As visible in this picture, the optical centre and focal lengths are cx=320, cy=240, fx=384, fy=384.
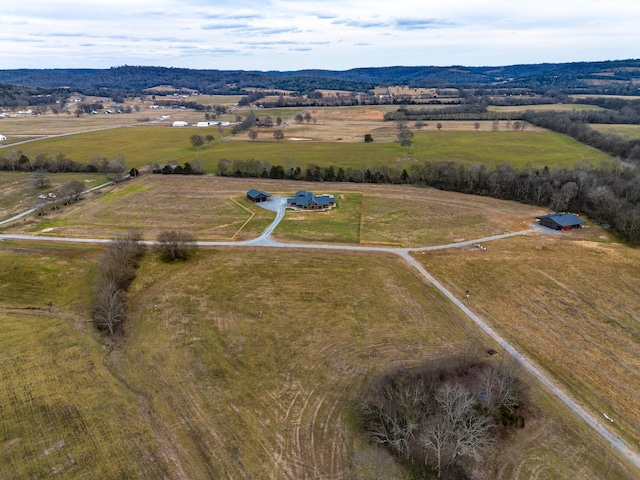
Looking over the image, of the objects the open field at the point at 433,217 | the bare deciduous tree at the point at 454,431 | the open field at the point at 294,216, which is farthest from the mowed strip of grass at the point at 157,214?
the bare deciduous tree at the point at 454,431

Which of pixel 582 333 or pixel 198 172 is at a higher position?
pixel 198 172

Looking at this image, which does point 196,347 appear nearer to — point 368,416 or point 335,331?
point 335,331

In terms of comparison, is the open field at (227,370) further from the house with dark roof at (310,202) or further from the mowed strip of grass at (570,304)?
the house with dark roof at (310,202)

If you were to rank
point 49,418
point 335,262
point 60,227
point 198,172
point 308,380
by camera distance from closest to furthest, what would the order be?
1. point 49,418
2. point 308,380
3. point 335,262
4. point 60,227
5. point 198,172

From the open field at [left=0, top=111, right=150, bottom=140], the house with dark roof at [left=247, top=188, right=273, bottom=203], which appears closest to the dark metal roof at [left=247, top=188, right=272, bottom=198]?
the house with dark roof at [left=247, top=188, right=273, bottom=203]

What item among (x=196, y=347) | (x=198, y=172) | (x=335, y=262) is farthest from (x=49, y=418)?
(x=198, y=172)

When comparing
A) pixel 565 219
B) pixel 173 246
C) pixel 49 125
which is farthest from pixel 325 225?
pixel 49 125
